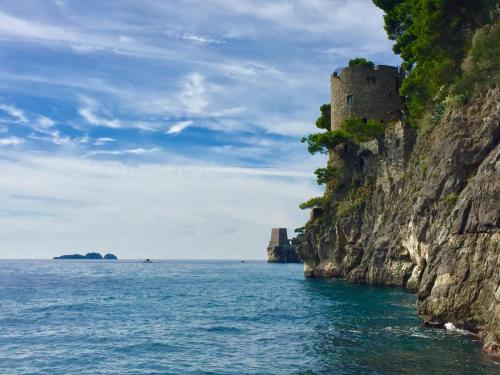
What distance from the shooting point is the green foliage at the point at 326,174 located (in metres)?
61.7

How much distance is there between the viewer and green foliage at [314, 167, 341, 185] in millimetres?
61659

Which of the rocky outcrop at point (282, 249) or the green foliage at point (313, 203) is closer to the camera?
the green foliage at point (313, 203)

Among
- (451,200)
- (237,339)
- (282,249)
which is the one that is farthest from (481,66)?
(282,249)

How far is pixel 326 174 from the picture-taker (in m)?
62.2

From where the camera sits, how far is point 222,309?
124 feet

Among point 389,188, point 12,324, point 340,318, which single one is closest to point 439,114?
point 389,188

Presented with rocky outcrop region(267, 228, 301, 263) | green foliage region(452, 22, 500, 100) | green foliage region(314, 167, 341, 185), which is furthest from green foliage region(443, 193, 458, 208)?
rocky outcrop region(267, 228, 301, 263)

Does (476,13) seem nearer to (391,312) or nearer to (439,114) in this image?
(439,114)

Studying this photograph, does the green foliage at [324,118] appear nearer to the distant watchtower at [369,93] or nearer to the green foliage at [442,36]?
the distant watchtower at [369,93]

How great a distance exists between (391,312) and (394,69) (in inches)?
1501

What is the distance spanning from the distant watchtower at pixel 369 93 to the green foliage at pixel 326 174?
6010 millimetres

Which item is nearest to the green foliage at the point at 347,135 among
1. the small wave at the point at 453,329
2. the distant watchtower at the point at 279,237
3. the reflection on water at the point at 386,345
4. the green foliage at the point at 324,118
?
the green foliage at the point at 324,118

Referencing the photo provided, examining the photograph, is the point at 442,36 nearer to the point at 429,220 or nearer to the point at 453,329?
the point at 429,220

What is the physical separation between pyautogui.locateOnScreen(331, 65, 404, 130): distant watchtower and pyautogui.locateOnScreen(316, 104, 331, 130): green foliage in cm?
653
